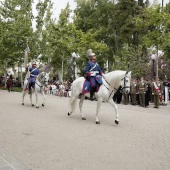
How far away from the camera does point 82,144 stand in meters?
8.12

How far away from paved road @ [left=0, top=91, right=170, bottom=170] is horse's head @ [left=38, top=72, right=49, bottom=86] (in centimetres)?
441

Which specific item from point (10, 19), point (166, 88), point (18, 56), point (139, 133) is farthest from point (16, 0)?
point (139, 133)

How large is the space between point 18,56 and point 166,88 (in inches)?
937

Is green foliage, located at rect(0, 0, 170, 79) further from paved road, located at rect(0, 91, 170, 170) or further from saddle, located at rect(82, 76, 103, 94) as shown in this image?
paved road, located at rect(0, 91, 170, 170)

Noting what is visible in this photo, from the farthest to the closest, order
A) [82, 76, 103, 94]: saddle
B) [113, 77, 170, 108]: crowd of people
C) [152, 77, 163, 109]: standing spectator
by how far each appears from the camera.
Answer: [113, 77, 170, 108]: crowd of people < [152, 77, 163, 109]: standing spectator < [82, 76, 103, 94]: saddle

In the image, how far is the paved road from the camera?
20.9 ft

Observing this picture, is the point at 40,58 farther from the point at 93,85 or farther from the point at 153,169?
the point at 153,169

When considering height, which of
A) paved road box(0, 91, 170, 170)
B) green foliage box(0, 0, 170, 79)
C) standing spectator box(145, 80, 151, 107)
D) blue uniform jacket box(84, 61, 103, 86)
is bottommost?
paved road box(0, 91, 170, 170)

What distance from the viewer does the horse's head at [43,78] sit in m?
16.6

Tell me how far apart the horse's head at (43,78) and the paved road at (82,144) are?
4.41 metres

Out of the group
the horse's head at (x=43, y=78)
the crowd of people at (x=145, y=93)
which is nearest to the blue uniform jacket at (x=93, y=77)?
the horse's head at (x=43, y=78)

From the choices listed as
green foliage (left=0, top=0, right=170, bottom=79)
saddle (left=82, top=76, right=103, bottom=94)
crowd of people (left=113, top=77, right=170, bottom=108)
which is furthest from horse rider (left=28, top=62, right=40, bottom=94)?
green foliage (left=0, top=0, right=170, bottom=79)

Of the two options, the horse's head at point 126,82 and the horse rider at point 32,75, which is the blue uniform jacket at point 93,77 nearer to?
the horse's head at point 126,82

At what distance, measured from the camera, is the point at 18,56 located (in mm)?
39875
